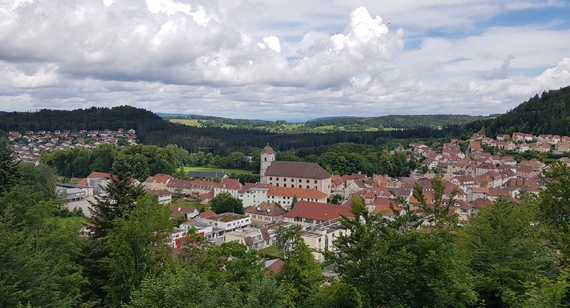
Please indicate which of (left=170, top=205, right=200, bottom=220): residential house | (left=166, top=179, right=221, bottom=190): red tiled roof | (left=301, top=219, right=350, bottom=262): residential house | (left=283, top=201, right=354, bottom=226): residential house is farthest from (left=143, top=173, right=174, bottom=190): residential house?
(left=301, top=219, right=350, bottom=262): residential house

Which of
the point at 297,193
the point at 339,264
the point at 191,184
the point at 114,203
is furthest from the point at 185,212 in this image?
the point at 339,264

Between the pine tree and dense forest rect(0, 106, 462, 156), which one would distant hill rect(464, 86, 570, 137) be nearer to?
dense forest rect(0, 106, 462, 156)

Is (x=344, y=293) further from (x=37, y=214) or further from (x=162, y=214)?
(x=37, y=214)

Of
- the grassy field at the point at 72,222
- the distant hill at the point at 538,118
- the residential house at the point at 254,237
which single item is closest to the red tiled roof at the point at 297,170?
the residential house at the point at 254,237

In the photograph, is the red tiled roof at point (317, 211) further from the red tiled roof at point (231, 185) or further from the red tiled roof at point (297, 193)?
the red tiled roof at point (231, 185)

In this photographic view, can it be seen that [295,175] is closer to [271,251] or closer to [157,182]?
[157,182]

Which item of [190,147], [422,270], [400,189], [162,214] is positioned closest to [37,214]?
[162,214]
